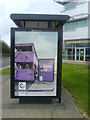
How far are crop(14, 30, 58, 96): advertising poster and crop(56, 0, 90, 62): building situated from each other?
107 ft

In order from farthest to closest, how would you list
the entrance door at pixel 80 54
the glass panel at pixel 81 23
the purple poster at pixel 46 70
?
the glass panel at pixel 81 23
the entrance door at pixel 80 54
the purple poster at pixel 46 70

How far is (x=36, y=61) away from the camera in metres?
7.92

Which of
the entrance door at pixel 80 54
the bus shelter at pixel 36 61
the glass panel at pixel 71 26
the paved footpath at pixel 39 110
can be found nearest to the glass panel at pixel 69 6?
the glass panel at pixel 71 26

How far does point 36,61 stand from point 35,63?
0.25 ft

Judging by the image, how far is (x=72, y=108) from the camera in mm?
7398

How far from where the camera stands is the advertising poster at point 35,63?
25.6 ft

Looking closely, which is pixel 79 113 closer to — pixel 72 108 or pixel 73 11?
pixel 72 108

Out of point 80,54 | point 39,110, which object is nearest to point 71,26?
point 80,54

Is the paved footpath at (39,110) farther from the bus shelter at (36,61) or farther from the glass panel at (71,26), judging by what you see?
the glass panel at (71,26)

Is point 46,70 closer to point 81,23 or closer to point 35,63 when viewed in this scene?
point 35,63

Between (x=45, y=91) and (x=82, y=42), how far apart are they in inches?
1364

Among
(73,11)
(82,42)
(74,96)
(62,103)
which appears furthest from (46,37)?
(73,11)

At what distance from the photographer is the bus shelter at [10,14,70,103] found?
25.4ft

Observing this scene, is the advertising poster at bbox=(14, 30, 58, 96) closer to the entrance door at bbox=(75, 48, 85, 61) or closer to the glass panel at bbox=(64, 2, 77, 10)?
the entrance door at bbox=(75, 48, 85, 61)
